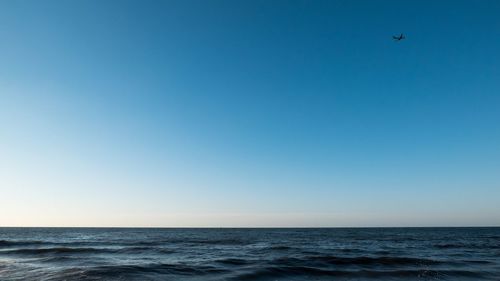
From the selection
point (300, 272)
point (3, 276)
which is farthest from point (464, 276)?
point (3, 276)

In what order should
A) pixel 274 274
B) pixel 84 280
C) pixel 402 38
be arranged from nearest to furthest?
pixel 84 280, pixel 274 274, pixel 402 38

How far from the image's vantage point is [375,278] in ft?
54.7

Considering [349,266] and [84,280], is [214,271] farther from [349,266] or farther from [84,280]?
[349,266]

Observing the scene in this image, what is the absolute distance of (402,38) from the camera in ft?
66.6

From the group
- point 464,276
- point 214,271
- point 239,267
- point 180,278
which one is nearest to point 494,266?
point 464,276

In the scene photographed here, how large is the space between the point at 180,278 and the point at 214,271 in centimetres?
261

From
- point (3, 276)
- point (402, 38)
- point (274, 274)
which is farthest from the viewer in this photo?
point (402, 38)

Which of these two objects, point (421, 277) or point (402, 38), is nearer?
point (421, 277)

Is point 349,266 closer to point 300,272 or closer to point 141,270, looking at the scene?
point 300,272

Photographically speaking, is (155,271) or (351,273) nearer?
(351,273)

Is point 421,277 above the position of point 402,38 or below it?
below

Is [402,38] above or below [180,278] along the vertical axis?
above

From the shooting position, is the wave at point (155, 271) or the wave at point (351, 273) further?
the wave at point (155, 271)

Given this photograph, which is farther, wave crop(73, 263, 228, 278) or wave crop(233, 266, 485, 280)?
wave crop(73, 263, 228, 278)
